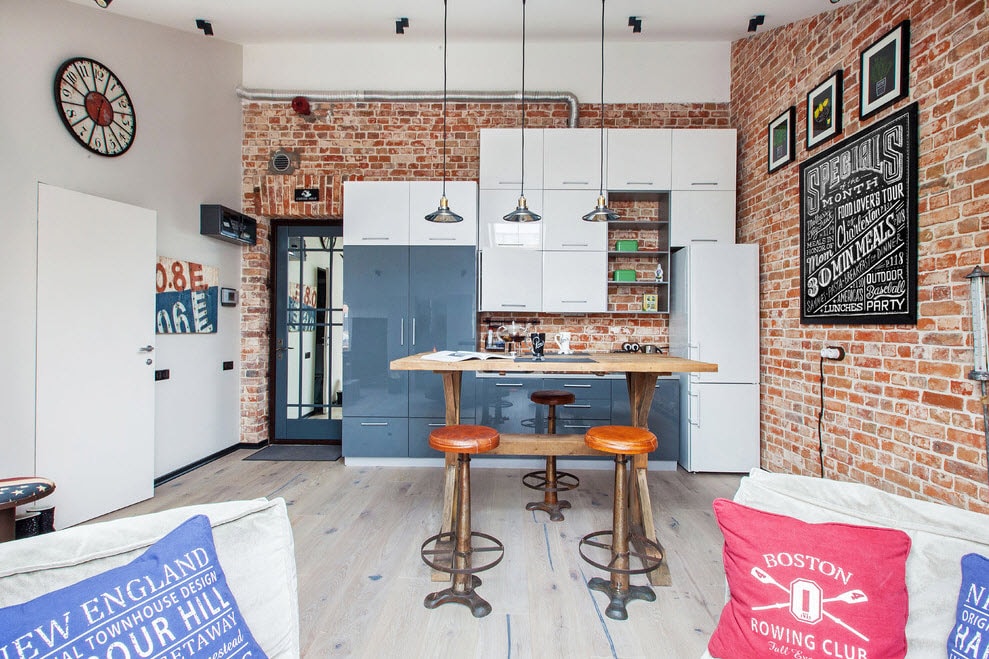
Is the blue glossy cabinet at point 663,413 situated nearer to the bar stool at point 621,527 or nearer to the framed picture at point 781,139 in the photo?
the bar stool at point 621,527

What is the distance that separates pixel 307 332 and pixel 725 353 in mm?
3795

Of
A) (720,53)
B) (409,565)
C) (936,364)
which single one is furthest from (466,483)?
(720,53)

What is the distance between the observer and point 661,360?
2299mm

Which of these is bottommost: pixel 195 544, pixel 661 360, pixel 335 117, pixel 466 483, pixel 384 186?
pixel 466 483

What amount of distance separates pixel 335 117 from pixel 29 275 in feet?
8.90

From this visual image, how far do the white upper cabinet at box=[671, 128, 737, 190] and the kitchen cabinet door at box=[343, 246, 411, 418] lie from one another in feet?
8.16

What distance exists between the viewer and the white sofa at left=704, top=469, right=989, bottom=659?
920 mm

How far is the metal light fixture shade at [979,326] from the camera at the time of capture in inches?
72.3

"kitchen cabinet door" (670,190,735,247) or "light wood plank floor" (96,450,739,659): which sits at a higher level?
"kitchen cabinet door" (670,190,735,247)

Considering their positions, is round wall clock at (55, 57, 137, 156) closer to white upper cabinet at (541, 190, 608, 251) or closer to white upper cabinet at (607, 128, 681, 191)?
white upper cabinet at (541, 190, 608, 251)

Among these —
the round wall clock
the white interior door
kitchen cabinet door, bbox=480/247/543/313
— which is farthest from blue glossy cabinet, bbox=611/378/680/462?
the round wall clock

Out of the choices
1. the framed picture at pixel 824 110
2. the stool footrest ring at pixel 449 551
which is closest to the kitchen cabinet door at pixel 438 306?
the stool footrest ring at pixel 449 551

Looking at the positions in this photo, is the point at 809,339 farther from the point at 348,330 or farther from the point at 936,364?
the point at 348,330

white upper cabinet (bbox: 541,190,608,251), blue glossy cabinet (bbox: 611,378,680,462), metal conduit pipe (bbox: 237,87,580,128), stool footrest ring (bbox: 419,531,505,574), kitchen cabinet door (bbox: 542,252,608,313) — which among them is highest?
metal conduit pipe (bbox: 237,87,580,128)
